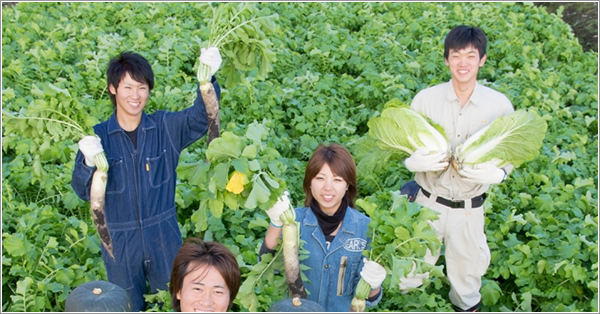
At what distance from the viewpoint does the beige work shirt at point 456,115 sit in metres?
3.63

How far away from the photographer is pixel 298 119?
5.97 meters

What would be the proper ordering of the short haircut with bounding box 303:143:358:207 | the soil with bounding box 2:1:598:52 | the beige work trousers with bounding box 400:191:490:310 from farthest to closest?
1. the soil with bounding box 2:1:598:52
2. the beige work trousers with bounding box 400:191:490:310
3. the short haircut with bounding box 303:143:358:207

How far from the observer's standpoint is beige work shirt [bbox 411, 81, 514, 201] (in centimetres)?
363

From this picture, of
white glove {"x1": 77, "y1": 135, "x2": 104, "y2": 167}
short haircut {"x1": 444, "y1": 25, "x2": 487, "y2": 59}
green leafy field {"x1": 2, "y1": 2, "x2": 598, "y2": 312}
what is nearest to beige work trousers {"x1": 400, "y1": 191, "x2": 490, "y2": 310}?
green leafy field {"x1": 2, "y1": 2, "x2": 598, "y2": 312}

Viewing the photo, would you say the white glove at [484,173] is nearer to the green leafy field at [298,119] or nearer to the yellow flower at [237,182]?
the green leafy field at [298,119]

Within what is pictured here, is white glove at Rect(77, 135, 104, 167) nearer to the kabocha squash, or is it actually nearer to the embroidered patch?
the kabocha squash

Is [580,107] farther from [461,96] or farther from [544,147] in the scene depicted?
[461,96]

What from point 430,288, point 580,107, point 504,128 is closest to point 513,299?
point 430,288

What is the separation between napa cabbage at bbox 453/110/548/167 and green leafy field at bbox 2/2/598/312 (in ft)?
1.81

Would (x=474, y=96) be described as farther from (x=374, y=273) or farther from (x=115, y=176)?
(x=115, y=176)

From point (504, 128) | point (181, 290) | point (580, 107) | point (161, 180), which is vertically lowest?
point (181, 290)

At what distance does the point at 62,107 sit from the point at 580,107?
5435 mm

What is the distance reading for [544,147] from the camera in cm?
563

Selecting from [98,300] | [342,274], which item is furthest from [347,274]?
[98,300]
